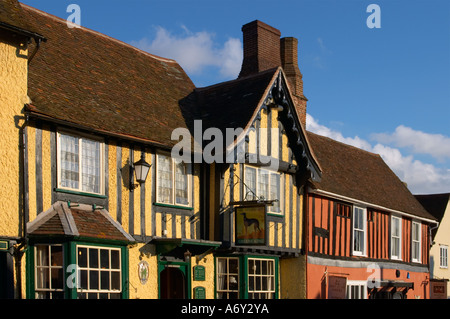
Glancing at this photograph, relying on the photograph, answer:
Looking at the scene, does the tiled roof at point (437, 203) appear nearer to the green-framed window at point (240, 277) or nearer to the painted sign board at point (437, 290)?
the painted sign board at point (437, 290)

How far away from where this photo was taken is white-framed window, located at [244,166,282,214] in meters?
17.0

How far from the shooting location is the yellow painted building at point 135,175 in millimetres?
12367

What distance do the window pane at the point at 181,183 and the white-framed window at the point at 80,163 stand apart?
224cm

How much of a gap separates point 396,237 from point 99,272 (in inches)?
535

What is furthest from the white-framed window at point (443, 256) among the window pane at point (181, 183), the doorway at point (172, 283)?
the window pane at point (181, 183)

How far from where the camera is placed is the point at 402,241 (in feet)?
79.3

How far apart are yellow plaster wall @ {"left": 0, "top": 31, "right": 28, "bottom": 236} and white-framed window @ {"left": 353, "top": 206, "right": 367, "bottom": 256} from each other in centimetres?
1226

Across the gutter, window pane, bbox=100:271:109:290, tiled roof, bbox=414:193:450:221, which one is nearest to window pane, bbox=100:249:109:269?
window pane, bbox=100:271:109:290

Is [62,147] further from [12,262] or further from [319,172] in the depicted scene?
[319,172]

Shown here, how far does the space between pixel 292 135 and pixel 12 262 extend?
871cm

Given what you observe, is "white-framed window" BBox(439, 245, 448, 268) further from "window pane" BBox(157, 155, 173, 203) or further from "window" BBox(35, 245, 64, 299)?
"window" BBox(35, 245, 64, 299)

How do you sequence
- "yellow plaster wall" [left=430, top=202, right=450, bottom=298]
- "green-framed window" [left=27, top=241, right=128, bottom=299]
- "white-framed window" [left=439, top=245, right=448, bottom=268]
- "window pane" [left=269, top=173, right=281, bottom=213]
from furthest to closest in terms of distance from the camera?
1. "white-framed window" [left=439, top=245, right=448, bottom=268]
2. "yellow plaster wall" [left=430, top=202, right=450, bottom=298]
3. "window pane" [left=269, top=173, right=281, bottom=213]
4. "green-framed window" [left=27, top=241, right=128, bottom=299]

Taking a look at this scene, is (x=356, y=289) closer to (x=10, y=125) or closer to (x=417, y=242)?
(x=417, y=242)
